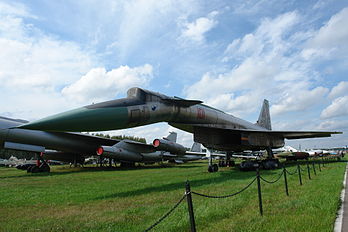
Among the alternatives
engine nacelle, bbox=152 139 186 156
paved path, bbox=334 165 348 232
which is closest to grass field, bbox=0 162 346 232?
paved path, bbox=334 165 348 232

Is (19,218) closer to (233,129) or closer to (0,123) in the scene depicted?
(233,129)

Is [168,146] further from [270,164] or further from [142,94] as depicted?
[142,94]

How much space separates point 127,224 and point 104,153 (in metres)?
13.8

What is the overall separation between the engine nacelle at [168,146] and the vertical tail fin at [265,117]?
690 cm

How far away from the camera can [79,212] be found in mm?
5043

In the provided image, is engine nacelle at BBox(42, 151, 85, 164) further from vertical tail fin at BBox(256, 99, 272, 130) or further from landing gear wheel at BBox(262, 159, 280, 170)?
vertical tail fin at BBox(256, 99, 272, 130)

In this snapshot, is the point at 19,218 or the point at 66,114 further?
the point at 66,114

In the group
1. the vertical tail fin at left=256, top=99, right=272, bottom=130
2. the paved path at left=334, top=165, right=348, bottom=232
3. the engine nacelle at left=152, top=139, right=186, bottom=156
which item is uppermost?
the vertical tail fin at left=256, top=99, right=272, bottom=130

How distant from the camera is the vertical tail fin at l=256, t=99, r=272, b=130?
20.3m

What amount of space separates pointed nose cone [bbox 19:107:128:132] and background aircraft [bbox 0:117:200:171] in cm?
987

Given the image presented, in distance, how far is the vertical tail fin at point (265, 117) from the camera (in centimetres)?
2030

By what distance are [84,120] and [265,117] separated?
17568mm

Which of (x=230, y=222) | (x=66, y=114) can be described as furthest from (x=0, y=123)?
(x=230, y=222)

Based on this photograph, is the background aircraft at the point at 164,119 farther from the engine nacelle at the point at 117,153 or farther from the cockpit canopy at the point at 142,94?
the engine nacelle at the point at 117,153
